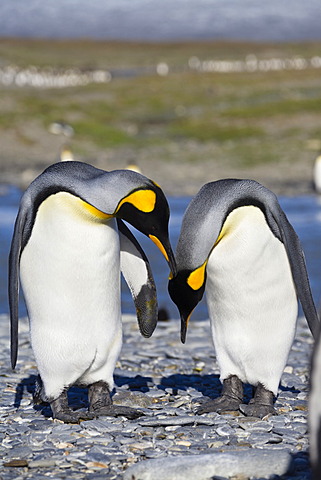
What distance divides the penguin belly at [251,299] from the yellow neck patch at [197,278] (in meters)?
0.12

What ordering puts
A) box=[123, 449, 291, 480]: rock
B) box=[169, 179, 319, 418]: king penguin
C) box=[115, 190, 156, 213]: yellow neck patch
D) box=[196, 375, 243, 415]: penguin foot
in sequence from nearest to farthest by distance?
box=[123, 449, 291, 480]: rock → box=[115, 190, 156, 213]: yellow neck patch → box=[169, 179, 319, 418]: king penguin → box=[196, 375, 243, 415]: penguin foot

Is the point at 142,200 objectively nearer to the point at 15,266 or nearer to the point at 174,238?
the point at 15,266

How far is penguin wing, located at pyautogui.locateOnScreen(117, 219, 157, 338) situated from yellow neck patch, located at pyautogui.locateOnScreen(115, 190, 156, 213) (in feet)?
1.52

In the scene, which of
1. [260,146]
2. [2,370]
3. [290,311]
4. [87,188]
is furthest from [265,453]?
[260,146]

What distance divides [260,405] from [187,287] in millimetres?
817

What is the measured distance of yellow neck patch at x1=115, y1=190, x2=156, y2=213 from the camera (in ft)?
14.3

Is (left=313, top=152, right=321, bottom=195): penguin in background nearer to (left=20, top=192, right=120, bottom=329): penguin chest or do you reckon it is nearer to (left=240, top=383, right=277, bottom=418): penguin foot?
(left=240, top=383, right=277, bottom=418): penguin foot

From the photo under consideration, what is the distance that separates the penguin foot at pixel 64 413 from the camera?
15.2 ft

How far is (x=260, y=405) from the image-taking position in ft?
15.8

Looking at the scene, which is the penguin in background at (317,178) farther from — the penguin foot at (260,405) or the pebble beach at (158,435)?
the penguin foot at (260,405)

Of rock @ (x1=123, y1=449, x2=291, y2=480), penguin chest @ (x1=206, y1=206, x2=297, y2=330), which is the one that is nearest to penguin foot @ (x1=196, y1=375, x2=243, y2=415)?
penguin chest @ (x1=206, y1=206, x2=297, y2=330)

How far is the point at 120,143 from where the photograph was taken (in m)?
28.5

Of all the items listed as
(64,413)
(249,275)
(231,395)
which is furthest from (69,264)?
(231,395)

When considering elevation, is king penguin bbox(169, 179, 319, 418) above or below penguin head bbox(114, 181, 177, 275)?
below
